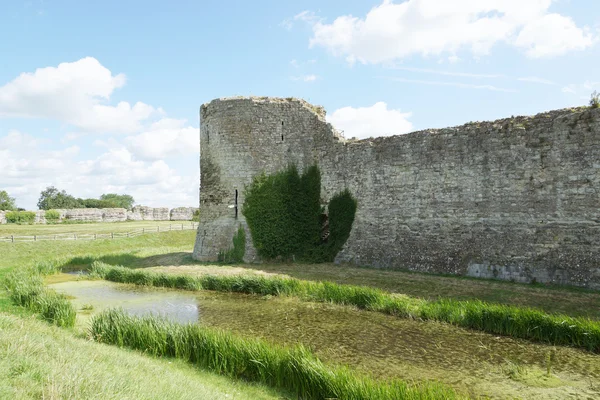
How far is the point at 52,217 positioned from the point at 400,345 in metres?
39.3

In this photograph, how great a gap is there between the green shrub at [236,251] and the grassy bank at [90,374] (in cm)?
929

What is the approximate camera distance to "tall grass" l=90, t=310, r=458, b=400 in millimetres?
4828

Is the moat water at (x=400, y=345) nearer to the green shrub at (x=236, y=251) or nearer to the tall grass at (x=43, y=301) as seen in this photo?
the tall grass at (x=43, y=301)

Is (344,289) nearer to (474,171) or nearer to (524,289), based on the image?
(524,289)

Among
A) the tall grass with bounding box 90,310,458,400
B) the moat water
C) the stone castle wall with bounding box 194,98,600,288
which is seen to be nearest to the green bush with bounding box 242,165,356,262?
the stone castle wall with bounding box 194,98,600,288

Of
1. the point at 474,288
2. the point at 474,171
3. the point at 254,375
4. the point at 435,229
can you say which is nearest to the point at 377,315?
the point at 474,288

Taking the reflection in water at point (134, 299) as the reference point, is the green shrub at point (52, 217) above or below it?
above

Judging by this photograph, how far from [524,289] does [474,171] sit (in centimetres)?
376

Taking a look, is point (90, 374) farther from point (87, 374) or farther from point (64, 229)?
point (64, 229)

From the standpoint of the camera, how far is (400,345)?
7074 mm

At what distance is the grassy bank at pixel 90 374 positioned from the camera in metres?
3.89

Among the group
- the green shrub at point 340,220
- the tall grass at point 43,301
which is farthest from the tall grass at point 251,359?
the green shrub at point 340,220

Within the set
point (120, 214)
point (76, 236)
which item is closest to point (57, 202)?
point (120, 214)

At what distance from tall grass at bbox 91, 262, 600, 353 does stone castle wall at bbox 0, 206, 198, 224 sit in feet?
99.0
